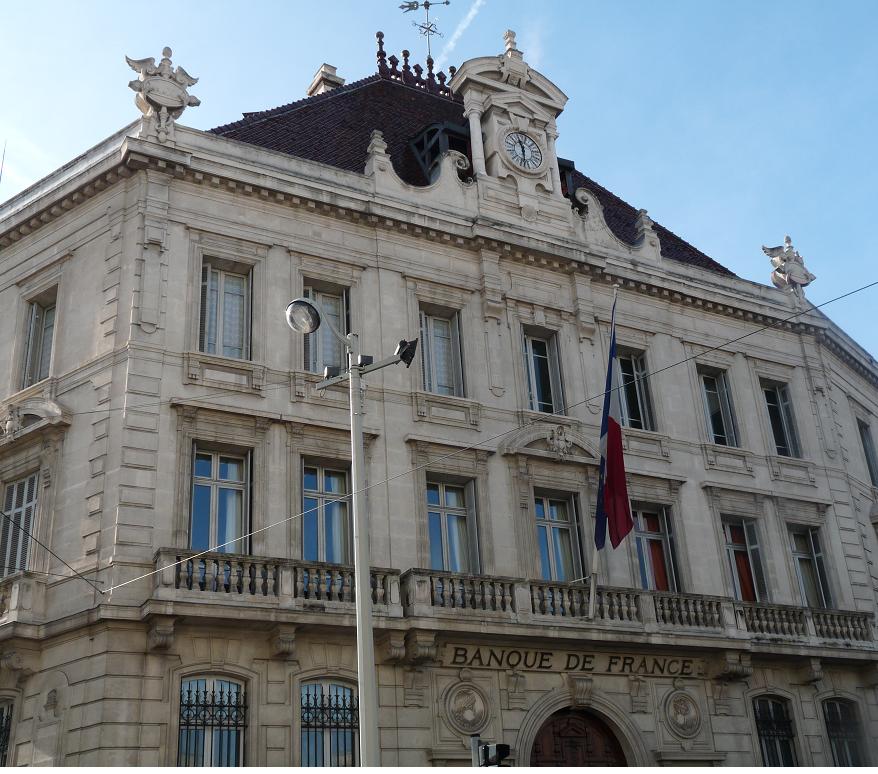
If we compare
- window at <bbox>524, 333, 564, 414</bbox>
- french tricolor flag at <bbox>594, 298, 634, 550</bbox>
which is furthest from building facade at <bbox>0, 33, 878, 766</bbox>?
french tricolor flag at <bbox>594, 298, 634, 550</bbox>

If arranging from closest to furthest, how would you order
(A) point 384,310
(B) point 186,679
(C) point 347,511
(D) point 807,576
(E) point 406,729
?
(B) point 186,679 < (E) point 406,729 < (C) point 347,511 < (A) point 384,310 < (D) point 807,576

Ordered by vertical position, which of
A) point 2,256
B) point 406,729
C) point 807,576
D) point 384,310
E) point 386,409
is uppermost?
point 2,256

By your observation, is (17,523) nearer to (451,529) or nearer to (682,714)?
(451,529)

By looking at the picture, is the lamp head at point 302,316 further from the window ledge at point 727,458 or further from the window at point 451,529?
the window ledge at point 727,458

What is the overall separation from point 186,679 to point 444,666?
4594mm

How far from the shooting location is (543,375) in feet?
80.0

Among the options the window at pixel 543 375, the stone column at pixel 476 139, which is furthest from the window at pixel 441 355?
the stone column at pixel 476 139

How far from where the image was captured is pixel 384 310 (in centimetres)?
2253

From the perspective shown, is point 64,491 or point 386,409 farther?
point 386,409

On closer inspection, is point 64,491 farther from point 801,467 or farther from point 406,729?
point 801,467

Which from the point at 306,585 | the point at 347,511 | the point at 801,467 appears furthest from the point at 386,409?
the point at 801,467

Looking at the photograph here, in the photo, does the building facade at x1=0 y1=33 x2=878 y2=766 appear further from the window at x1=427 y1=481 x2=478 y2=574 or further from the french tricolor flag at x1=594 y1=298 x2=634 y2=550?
the french tricolor flag at x1=594 y1=298 x2=634 y2=550

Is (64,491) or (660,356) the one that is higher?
(660,356)

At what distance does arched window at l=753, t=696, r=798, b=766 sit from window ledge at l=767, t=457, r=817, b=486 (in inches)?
215
